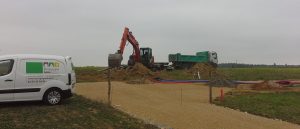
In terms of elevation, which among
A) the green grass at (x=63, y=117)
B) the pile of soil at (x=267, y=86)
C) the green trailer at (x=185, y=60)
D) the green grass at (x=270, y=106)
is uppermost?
the green trailer at (x=185, y=60)

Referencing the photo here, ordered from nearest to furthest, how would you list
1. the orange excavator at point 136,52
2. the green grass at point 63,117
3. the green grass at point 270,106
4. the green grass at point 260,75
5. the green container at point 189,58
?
the green grass at point 63,117 < the green grass at point 270,106 < the orange excavator at point 136,52 < the green grass at point 260,75 < the green container at point 189,58

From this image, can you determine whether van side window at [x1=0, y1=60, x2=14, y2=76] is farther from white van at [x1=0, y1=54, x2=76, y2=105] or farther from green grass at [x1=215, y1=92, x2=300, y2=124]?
green grass at [x1=215, y1=92, x2=300, y2=124]

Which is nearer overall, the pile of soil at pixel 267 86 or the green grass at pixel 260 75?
the pile of soil at pixel 267 86

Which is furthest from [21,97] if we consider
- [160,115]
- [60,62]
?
[160,115]

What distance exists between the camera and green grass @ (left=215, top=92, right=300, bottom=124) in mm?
21861

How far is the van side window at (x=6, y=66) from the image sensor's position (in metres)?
17.9

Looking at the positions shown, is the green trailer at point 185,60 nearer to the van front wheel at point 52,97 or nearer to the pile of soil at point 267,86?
the pile of soil at point 267,86

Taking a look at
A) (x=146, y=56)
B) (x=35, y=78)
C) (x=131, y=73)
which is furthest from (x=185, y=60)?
(x=35, y=78)

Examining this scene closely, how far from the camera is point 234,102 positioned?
86.2ft

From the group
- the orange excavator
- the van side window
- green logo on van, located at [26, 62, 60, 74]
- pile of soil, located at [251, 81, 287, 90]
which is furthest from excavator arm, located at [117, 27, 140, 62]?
the van side window

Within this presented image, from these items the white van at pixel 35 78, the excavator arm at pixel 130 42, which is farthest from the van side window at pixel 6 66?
the excavator arm at pixel 130 42

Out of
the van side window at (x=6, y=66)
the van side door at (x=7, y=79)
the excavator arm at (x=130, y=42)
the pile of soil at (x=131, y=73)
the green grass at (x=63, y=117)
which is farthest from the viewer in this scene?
the excavator arm at (x=130, y=42)

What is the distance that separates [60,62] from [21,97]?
7.18ft

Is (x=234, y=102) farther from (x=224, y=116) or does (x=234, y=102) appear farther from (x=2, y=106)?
(x=2, y=106)
